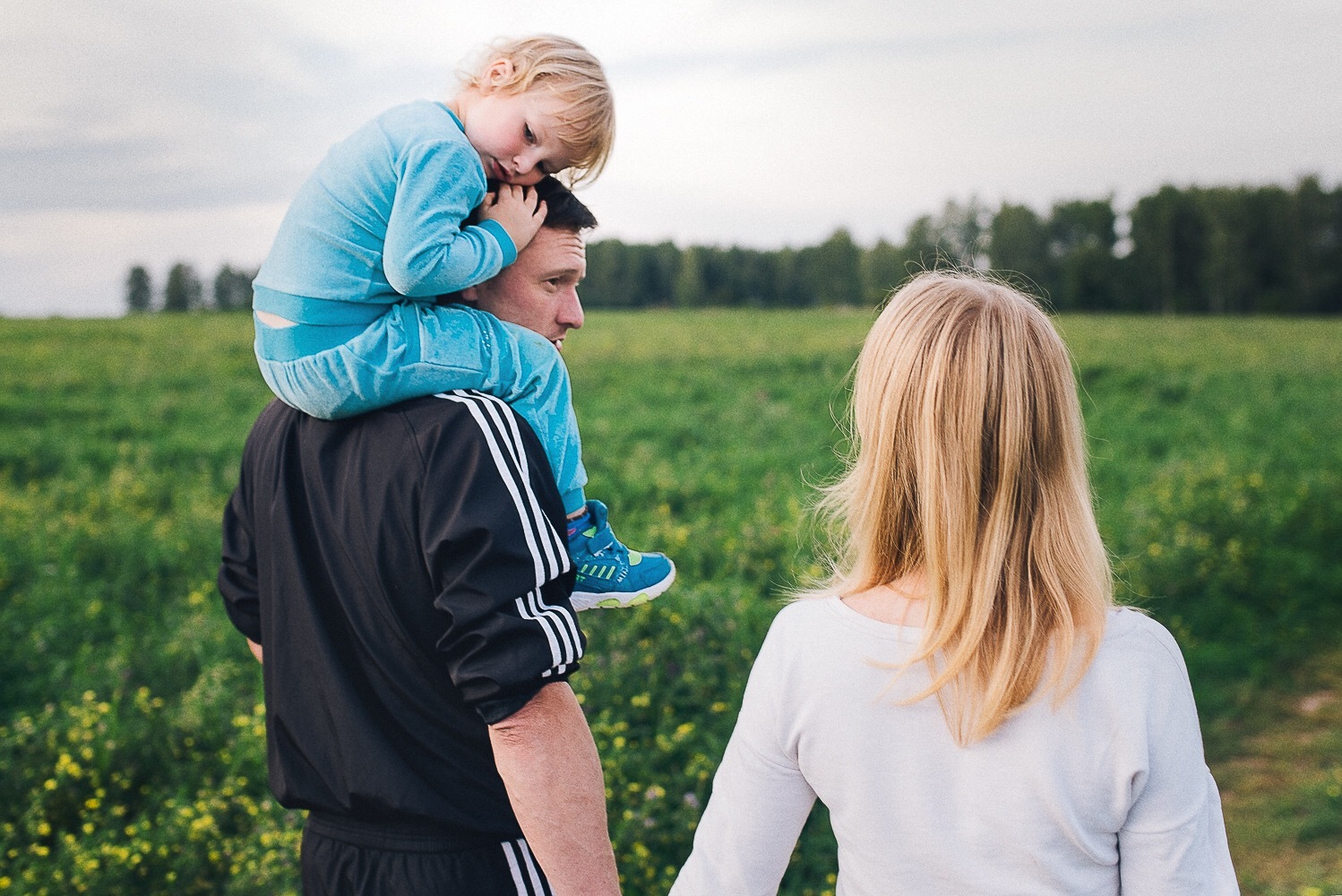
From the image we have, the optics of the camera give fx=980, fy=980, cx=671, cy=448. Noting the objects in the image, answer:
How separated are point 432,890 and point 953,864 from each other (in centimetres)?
82

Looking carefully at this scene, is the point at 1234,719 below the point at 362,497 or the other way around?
below

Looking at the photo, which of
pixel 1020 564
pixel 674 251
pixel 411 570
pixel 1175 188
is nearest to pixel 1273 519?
pixel 1020 564

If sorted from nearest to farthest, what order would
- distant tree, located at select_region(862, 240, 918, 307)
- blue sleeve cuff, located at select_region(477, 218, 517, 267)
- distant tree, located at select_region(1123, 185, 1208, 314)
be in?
blue sleeve cuff, located at select_region(477, 218, 517, 267)
distant tree, located at select_region(862, 240, 918, 307)
distant tree, located at select_region(1123, 185, 1208, 314)

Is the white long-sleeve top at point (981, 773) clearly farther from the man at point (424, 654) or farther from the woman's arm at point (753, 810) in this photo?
the man at point (424, 654)

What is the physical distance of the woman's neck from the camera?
150 centimetres

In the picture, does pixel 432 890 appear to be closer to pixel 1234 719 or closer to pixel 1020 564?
pixel 1020 564

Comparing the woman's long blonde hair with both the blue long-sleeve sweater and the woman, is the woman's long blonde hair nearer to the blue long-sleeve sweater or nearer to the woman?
the woman

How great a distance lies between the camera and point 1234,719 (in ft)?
17.6

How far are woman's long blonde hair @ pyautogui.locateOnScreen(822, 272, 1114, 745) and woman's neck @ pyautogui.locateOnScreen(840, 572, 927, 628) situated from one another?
1.2 inches

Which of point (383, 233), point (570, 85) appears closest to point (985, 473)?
point (383, 233)

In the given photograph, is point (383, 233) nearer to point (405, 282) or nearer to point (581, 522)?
point (405, 282)

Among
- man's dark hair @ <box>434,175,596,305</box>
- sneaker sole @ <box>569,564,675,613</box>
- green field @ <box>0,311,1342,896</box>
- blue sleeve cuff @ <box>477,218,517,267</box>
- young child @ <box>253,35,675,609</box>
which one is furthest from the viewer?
green field @ <box>0,311,1342,896</box>

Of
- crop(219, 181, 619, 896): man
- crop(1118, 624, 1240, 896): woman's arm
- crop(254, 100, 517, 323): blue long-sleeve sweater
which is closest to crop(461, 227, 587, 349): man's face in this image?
crop(254, 100, 517, 323): blue long-sleeve sweater

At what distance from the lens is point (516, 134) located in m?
2.12
